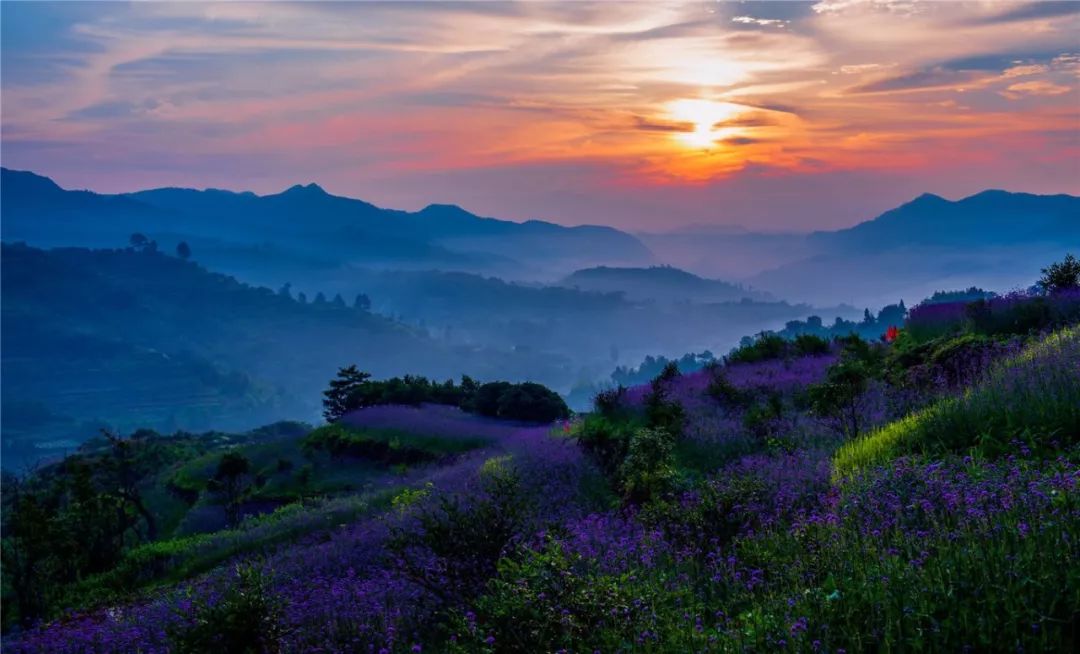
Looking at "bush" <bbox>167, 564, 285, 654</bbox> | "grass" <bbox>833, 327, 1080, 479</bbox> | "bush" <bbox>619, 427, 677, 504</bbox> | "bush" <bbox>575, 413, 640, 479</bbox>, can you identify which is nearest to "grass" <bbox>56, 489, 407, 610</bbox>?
"bush" <bbox>575, 413, 640, 479</bbox>

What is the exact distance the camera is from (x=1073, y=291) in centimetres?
1703

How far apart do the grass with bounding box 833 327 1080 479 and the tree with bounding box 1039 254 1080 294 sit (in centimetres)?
873

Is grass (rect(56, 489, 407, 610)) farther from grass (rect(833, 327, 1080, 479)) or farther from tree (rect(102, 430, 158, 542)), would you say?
grass (rect(833, 327, 1080, 479))

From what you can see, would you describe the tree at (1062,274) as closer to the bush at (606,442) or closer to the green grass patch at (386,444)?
the bush at (606,442)

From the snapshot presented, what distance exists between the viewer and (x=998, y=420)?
9.68 meters

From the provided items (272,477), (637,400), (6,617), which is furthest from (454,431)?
(6,617)

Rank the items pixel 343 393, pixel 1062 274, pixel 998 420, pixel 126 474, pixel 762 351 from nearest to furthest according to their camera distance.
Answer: pixel 998 420, pixel 1062 274, pixel 126 474, pixel 762 351, pixel 343 393

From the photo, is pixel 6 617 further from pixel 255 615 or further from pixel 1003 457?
pixel 1003 457

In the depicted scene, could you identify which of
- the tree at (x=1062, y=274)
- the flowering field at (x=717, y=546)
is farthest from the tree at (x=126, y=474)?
the tree at (x=1062, y=274)

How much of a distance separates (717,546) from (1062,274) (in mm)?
15068

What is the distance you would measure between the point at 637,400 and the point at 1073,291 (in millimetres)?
9610

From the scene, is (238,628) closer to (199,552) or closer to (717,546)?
(717,546)

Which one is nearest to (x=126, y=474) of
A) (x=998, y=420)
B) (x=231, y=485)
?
(x=231, y=485)

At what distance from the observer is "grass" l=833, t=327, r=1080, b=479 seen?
913 centimetres
